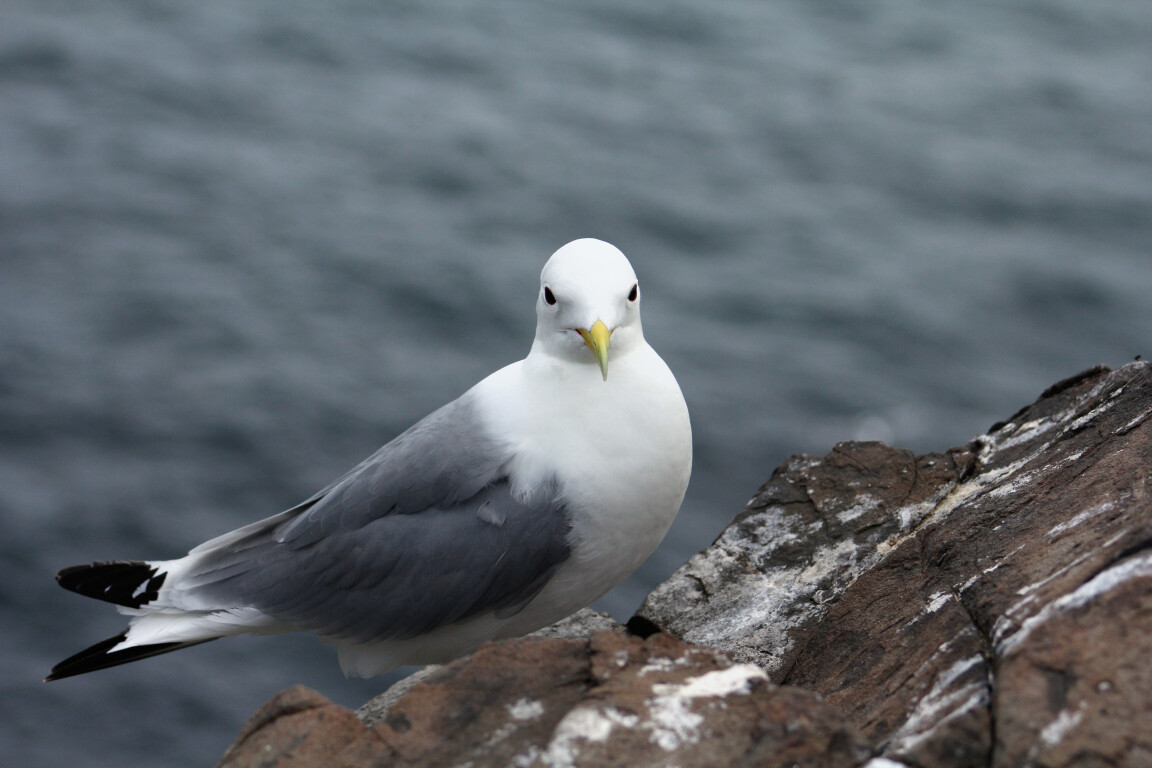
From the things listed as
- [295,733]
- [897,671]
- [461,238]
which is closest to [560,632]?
[897,671]

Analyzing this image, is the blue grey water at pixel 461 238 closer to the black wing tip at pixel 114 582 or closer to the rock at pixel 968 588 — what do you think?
the black wing tip at pixel 114 582

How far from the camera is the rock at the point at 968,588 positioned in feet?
8.71

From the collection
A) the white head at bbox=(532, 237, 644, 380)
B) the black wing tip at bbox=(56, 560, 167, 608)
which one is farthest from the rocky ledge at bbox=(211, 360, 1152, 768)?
the black wing tip at bbox=(56, 560, 167, 608)

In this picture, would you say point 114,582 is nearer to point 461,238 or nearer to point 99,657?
point 99,657

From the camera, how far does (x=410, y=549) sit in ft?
14.1

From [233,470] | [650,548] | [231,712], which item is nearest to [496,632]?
[650,548]

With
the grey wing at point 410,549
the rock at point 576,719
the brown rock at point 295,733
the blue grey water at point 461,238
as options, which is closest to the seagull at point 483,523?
the grey wing at point 410,549

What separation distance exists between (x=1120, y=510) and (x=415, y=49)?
408 inches

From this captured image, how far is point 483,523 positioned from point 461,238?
6395 mm

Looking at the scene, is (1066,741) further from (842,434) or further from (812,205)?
(812,205)

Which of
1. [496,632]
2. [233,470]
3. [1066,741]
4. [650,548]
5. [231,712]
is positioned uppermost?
[1066,741]

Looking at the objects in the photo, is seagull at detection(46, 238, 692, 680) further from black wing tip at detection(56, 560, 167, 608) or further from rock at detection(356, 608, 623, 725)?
rock at detection(356, 608, 623, 725)

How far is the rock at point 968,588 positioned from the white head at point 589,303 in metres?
1.18

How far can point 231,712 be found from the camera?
722 cm
